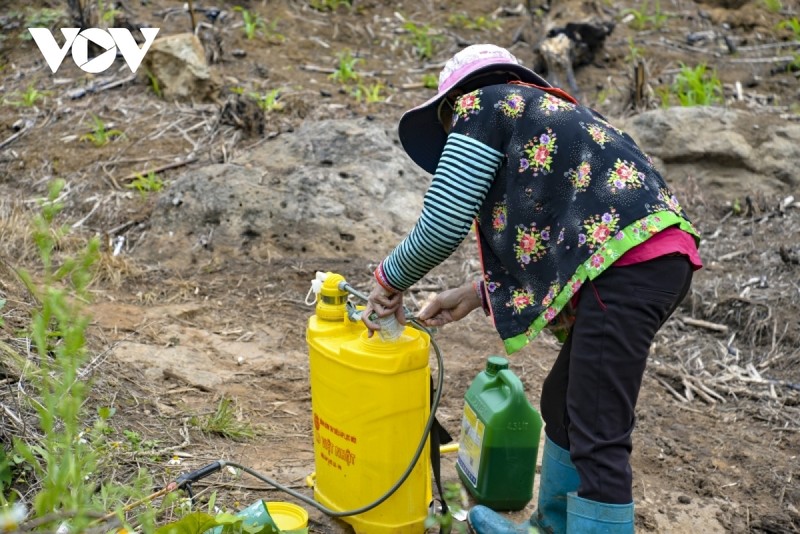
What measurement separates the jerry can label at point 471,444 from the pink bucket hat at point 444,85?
84cm

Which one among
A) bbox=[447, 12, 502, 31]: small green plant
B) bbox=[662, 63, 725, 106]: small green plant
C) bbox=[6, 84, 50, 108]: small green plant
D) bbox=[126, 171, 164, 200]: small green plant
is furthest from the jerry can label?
bbox=[447, 12, 502, 31]: small green plant

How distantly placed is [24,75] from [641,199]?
6.83m

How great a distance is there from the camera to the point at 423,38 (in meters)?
8.46

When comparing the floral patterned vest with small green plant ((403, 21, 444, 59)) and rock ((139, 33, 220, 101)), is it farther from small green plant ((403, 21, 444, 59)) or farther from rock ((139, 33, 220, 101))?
small green plant ((403, 21, 444, 59))

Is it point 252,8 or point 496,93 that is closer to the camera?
point 496,93

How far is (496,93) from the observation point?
219 cm

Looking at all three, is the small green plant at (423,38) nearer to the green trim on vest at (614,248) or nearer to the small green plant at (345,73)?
the small green plant at (345,73)

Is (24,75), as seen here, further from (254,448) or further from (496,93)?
(496,93)

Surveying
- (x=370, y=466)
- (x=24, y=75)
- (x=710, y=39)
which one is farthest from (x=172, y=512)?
(x=710, y=39)

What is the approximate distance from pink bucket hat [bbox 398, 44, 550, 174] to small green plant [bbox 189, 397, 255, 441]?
1268 mm

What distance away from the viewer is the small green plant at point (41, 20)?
8062mm

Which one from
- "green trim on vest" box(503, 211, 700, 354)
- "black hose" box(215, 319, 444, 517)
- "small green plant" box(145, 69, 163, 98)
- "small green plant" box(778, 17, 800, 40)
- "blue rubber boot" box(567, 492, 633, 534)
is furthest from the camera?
"small green plant" box(778, 17, 800, 40)

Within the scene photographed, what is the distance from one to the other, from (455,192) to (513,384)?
864mm

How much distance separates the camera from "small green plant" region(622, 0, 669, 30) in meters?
8.83
